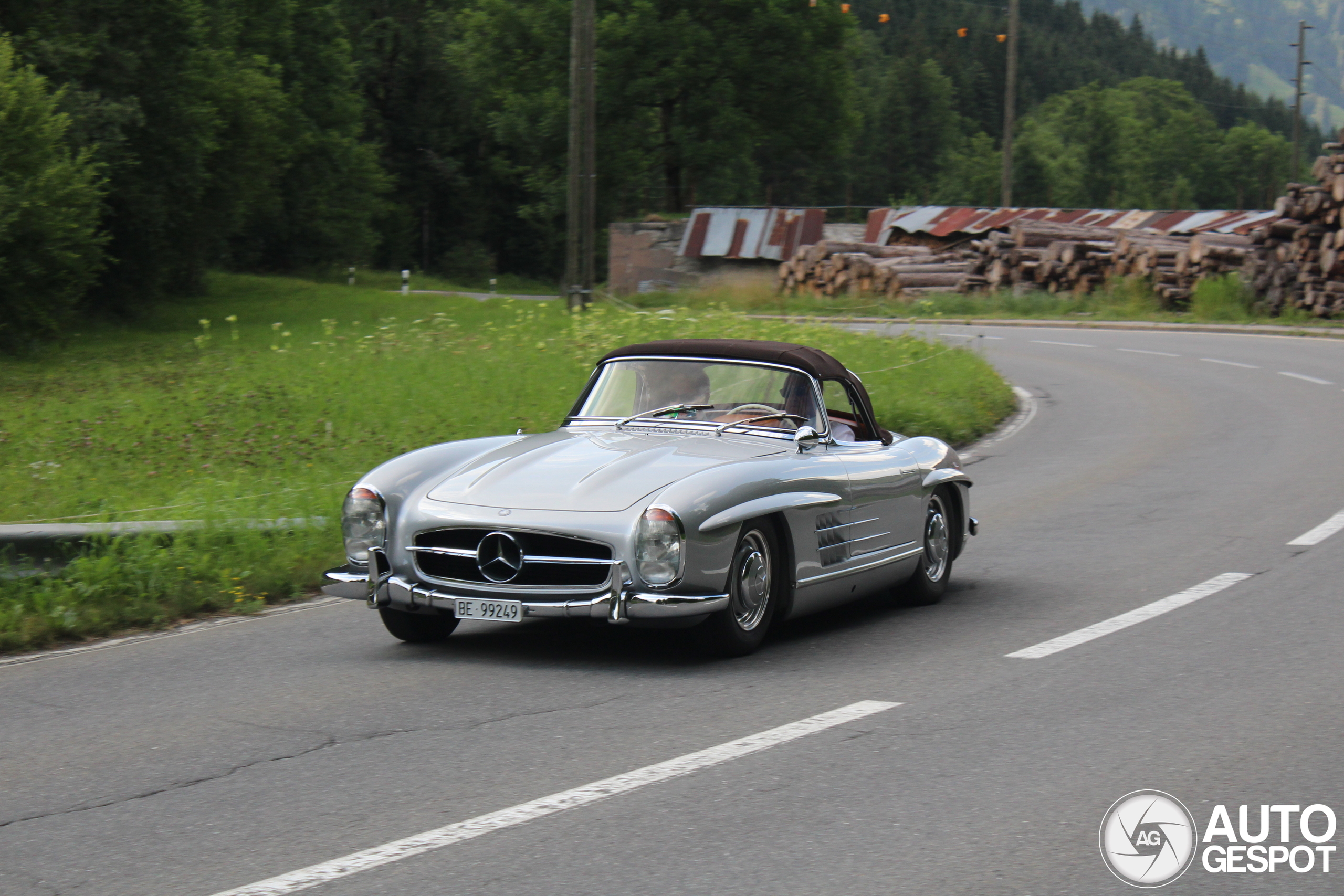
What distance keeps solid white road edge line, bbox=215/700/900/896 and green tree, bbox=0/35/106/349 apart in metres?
30.3

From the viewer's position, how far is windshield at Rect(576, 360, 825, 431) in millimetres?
7910

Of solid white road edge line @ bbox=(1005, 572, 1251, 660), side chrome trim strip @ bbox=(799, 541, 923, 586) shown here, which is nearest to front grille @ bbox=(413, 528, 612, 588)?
side chrome trim strip @ bbox=(799, 541, 923, 586)

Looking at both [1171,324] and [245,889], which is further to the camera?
[1171,324]

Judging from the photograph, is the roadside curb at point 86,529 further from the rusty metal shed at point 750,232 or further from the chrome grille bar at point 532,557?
the rusty metal shed at point 750,232

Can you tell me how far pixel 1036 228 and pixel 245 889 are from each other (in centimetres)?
4016

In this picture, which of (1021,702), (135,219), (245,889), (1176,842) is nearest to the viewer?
(245,889)

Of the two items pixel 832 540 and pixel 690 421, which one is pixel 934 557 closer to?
pixel 832 540

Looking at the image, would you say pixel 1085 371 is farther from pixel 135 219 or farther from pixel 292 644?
pixel 135 219

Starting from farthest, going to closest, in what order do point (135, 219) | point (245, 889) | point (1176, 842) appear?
point (135, 219) → point (1176, 842) → point (245, 889)

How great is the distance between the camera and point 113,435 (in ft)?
45.3

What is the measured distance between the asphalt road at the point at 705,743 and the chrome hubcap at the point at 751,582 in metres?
0.19

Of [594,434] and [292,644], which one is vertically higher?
[594,434]

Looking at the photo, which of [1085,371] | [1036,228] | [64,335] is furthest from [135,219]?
[1085,371]

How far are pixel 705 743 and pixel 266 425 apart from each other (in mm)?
9503
